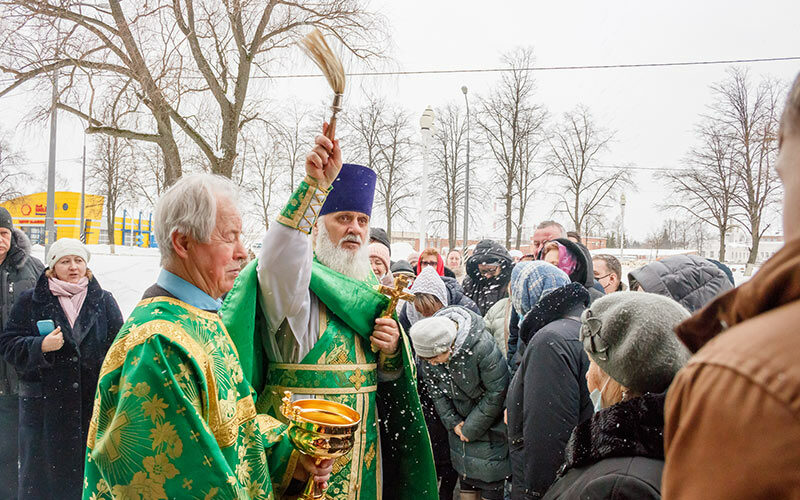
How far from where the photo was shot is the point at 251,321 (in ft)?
7.86

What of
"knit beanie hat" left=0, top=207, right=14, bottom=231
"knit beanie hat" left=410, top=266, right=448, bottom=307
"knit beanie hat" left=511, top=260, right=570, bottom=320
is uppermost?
"knit beanie hat" left=0, top=207, right=14, bottom=231

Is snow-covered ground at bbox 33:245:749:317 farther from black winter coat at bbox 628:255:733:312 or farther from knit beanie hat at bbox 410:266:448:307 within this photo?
black winter coat at bbox 628:255:733:312

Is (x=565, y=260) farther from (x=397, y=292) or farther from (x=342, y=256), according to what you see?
(x=397, y=292)

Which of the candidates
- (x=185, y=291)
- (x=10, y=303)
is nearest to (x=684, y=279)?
(x=185, y=291)

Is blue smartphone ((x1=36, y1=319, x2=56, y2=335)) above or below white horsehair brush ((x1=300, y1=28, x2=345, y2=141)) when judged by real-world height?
below

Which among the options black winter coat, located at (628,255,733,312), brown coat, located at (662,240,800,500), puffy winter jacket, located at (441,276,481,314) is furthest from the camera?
puffy winter jacket, located at (441,276,481,314)

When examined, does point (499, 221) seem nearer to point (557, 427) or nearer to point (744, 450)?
point (557, 427)

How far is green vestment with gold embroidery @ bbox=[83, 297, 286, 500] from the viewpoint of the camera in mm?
1423

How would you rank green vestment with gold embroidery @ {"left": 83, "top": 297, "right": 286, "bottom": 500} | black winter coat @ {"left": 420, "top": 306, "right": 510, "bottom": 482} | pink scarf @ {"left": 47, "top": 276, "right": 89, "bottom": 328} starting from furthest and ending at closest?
pink scarf @ {"left": 47, "top": 276, "right": 89, "bottom": 328} → black winter coat @ {"left": 420, "top": 306, "right": 510, "bottom": 482} → green vestment with gold embroidery @ {"left": 83, "top": 297, "right": 286, "bottom": 500}

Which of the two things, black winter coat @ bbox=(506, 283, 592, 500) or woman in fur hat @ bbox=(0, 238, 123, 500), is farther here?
A: woman in fur hat @ bbox=(0, 238, 123, 500)

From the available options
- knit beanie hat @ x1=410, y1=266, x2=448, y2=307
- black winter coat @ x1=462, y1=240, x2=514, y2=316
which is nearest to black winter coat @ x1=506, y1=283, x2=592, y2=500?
knit beanie hat @ x1=410, y1=266, x2=448, y2=307

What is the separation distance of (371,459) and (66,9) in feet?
32.4

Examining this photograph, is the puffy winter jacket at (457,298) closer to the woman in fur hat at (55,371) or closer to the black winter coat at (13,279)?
the woman in fur hat at (55,371)

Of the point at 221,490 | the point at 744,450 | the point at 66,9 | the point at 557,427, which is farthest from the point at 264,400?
the point at 66,9
